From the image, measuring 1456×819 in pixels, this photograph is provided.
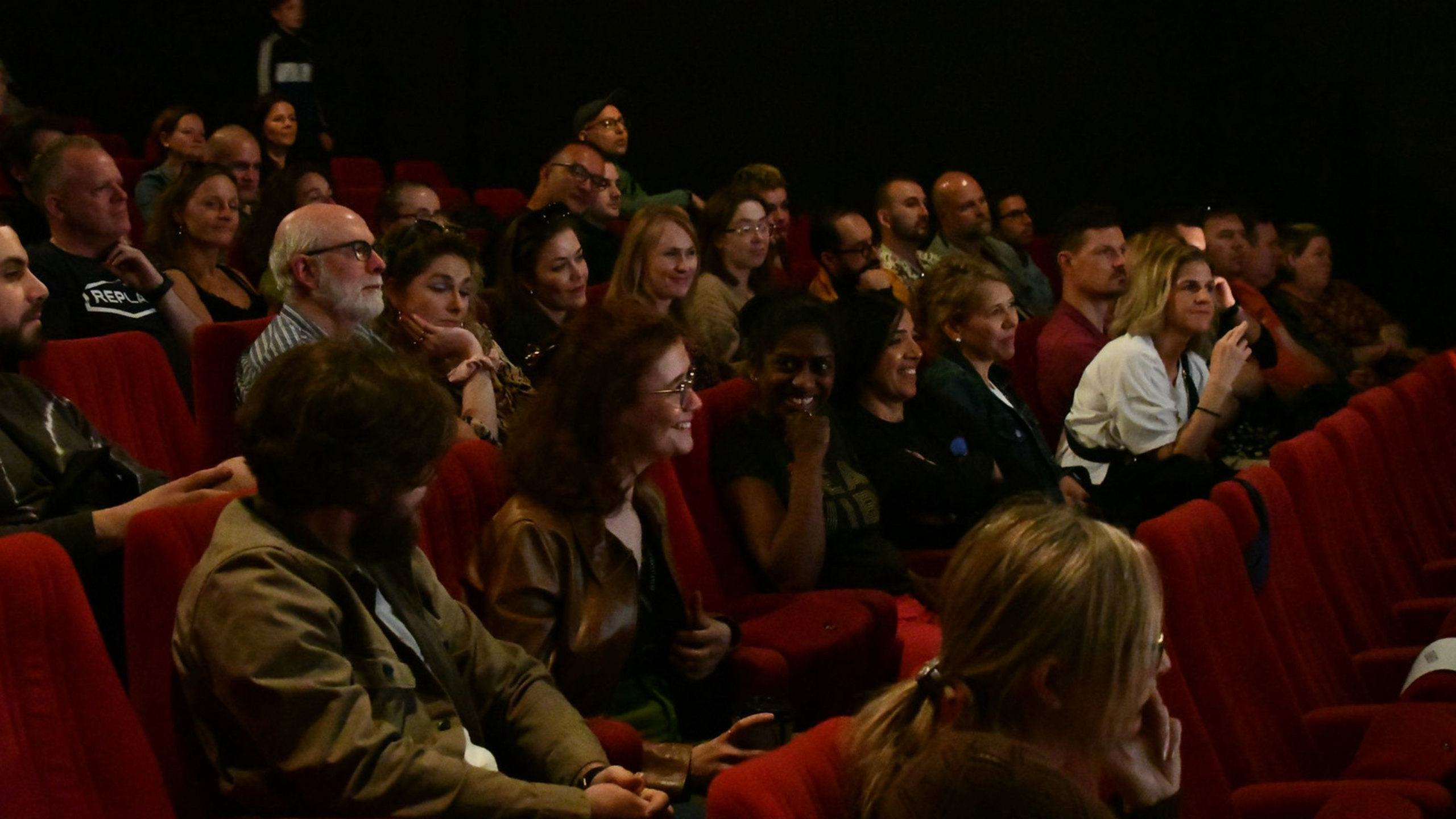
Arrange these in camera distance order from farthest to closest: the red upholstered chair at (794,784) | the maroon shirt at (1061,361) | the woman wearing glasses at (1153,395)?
the maroon shirt at (1061,361) → the woman wearing glasses at (1153,395) → the red upholstered chair at (794,784)

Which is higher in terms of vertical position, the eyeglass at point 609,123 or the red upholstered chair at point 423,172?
the eyeglass at point 609,123

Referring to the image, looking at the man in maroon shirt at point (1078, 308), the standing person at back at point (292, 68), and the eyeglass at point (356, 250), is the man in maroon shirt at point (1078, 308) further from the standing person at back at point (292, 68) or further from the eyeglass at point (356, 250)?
the standing person at back at point (292, 68)

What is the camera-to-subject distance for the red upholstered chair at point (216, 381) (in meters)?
2.71

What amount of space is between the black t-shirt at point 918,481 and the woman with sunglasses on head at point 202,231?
1514mm

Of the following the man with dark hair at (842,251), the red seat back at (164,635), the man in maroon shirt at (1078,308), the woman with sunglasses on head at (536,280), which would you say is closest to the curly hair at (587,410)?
the red seat back at (164,635)

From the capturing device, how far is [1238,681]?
7.41ft

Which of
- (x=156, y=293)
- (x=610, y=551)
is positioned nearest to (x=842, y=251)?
(x=156, y=293)

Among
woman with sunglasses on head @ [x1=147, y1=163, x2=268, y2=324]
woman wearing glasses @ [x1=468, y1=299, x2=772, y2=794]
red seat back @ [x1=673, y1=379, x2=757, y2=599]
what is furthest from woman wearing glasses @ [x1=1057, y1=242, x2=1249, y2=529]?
woman with sunglasses on head @ [x1=147, y1=163, x2=268, y2=324]

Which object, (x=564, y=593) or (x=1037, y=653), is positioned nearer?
(x=1037, y=653)

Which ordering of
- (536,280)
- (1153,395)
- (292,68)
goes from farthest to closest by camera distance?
1. (292,68)
2. (1153,395)
3. (536,280)

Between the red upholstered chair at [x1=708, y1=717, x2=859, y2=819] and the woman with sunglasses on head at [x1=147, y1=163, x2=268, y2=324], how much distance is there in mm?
2695

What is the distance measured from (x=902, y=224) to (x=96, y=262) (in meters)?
2.78

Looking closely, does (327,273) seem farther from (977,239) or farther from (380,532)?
(977,239)

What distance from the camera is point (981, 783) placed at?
0.86 m
